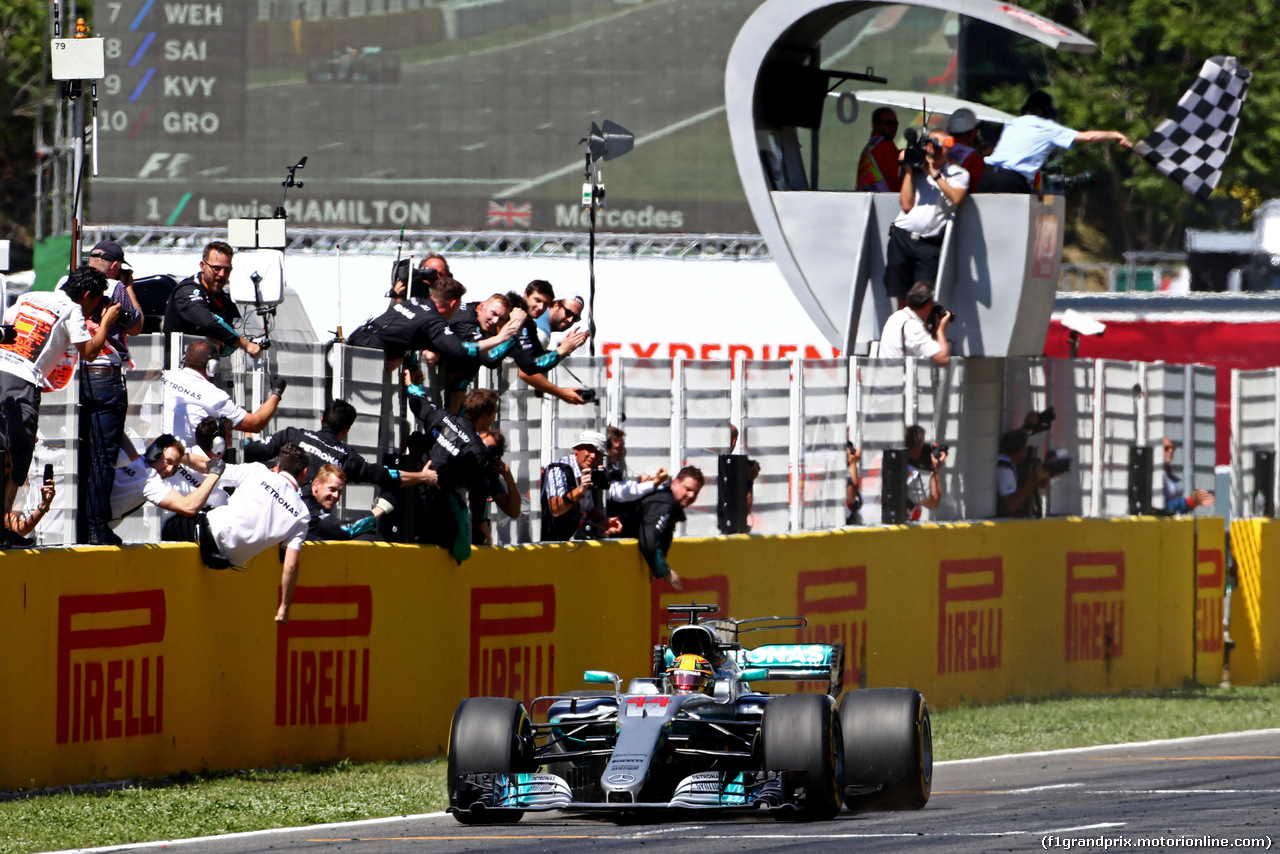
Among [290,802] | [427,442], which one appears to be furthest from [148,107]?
[290,802]

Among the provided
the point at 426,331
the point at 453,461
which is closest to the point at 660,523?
the point at 453,461

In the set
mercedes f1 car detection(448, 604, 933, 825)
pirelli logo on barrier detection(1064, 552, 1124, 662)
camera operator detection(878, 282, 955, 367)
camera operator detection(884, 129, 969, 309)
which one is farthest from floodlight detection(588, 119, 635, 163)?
mercedes f1 car detection(448, 604, 933, 825)

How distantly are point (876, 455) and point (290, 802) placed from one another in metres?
7.60

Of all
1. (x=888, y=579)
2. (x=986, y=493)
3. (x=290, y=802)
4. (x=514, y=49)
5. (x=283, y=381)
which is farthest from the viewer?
(x=514, y=49)

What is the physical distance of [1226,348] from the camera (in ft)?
101

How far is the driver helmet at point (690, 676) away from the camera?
34.6 ft

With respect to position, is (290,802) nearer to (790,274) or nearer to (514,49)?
(790,274)

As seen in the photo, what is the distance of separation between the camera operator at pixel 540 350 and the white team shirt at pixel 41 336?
335cm

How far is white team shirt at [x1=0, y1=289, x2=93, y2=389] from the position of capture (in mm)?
10836

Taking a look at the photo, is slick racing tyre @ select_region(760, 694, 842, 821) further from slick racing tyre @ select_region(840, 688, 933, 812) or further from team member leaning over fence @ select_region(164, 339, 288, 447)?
team member leaning over fence @ select_region(164, 339, 288, 447)

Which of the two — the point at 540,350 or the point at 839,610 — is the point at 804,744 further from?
the point at 839,610

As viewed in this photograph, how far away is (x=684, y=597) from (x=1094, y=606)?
5.47m

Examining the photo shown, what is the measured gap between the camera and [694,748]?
10281mm

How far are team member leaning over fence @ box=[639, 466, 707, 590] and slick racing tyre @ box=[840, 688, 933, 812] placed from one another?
4.44 meters
